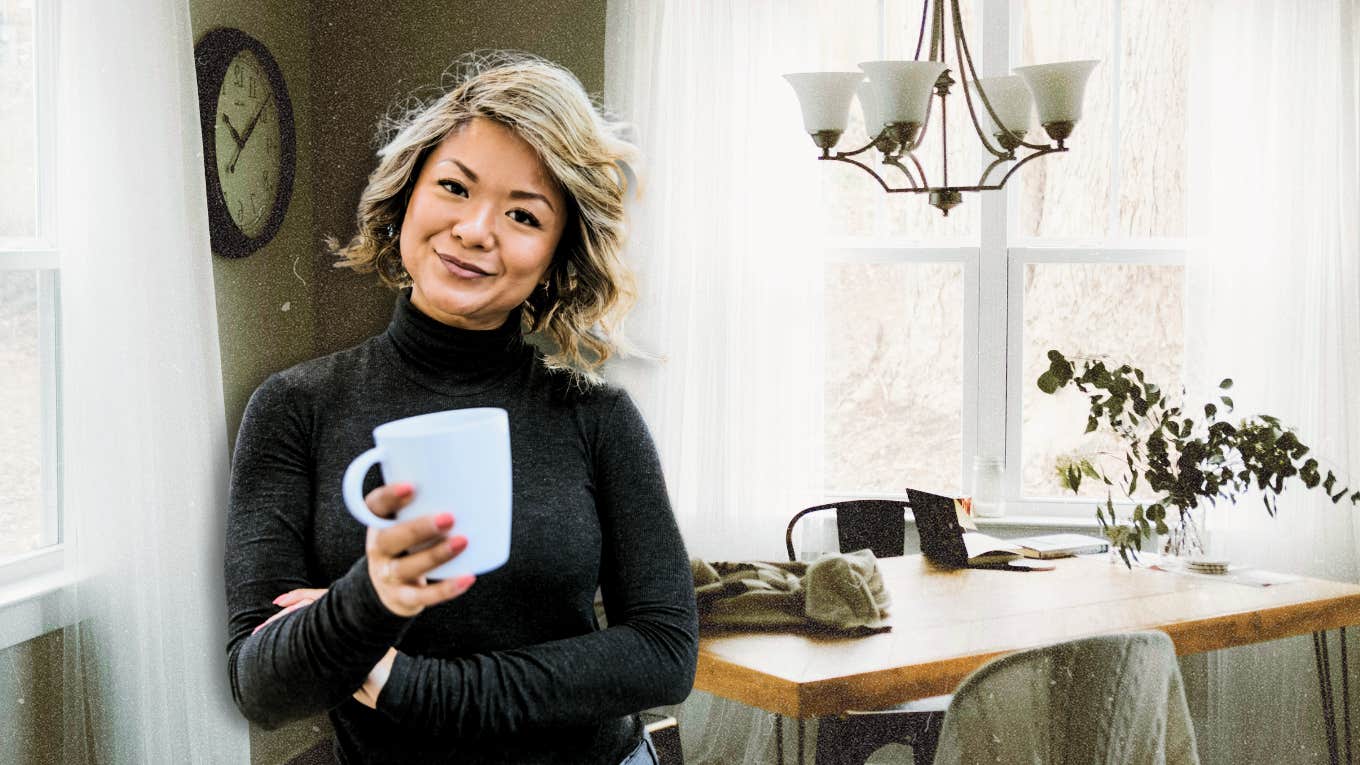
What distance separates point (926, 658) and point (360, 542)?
123 cm

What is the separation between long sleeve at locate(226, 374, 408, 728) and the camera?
2.51 ft

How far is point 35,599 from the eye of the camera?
2.26 metres

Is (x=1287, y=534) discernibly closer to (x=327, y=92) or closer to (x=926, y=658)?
(x=926, y=658)

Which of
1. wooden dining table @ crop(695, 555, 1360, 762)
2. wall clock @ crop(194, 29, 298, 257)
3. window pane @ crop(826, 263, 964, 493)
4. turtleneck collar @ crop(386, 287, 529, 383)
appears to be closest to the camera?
turtleneck collar @ crop(386, 287, 529, 383)

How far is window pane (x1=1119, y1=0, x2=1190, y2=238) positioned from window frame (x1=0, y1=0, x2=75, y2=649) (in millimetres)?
2660

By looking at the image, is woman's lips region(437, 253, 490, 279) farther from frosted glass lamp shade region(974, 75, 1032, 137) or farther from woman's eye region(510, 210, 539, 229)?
frosted glass lamp shade region(974, 75, 1032, 137)

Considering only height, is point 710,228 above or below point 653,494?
above

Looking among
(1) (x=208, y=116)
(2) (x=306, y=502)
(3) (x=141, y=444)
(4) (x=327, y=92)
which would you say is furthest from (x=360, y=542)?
(4) (x=327, y=92)

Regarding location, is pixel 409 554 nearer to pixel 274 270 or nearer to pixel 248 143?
pixel 248 143

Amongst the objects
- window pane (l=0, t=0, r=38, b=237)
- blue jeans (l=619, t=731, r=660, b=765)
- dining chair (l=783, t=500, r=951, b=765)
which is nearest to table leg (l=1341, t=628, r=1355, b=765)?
dining chair (l=783, t=500, r=951, b=765)

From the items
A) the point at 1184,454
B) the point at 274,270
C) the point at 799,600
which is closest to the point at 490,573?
the point at 799,600

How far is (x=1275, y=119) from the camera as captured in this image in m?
3.22

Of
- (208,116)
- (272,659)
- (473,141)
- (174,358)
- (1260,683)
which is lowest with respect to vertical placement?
(1260,683)

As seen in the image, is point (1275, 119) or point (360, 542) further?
point (1275, 119)
